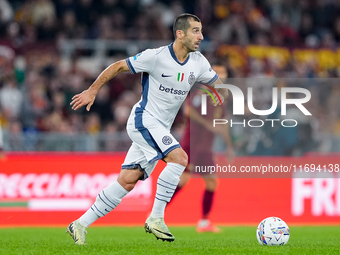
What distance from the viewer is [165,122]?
6.35 meters

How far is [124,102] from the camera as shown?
45.3ft

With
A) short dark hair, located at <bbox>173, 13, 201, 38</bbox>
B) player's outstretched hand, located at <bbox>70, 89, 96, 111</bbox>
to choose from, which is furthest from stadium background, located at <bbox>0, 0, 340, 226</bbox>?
player's outstretched hand, located at <bbox>70, 89, 96, 111</bbox>

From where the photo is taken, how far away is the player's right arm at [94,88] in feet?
19.3

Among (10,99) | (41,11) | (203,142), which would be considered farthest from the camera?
(41,11)

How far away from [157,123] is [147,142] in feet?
0.76

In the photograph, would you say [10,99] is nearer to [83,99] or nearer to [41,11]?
[41,11]

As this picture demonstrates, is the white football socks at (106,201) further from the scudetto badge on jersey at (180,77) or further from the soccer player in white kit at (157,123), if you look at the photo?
the scudetto badge on jersey at (180,77)

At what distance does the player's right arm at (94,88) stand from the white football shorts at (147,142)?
0.55m

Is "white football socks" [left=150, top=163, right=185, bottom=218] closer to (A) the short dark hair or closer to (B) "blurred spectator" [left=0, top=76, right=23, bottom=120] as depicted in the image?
(A) the short dark hair

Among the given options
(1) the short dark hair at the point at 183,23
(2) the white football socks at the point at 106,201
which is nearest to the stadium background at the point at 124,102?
(2) the white football socks at the point at 106,201

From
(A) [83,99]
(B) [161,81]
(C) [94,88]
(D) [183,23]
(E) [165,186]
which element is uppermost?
(D) [183,23]

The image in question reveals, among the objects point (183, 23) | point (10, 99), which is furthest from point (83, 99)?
point (10, 99)

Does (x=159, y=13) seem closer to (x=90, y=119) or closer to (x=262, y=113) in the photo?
(x=90, y=119)

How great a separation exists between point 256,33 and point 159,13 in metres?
2.87
